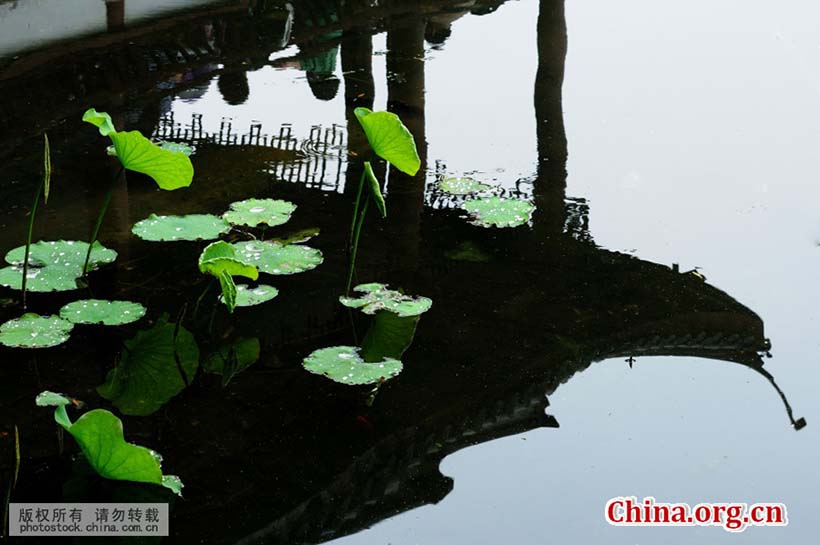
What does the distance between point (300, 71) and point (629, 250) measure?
3.03 meters

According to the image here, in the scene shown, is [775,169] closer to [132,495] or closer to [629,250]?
[629,250]

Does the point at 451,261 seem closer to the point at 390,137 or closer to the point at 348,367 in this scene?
the point at 390,137

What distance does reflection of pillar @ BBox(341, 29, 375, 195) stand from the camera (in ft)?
16.8

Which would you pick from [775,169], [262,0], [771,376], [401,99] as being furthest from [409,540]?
[262,0]

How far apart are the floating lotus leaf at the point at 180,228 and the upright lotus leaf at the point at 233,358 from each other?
2.33 feet

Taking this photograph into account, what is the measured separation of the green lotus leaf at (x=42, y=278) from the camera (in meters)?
3.77

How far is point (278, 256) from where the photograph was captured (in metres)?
4.01

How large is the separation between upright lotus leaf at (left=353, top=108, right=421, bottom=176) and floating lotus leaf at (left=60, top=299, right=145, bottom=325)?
0.97 meters

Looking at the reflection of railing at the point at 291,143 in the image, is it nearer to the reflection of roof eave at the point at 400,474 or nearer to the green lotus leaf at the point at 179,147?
the green lotus leaf at the point at 179,147

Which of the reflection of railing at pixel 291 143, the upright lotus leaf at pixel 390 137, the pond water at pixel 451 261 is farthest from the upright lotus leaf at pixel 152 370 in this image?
the reflection of railing at pixel 291 143

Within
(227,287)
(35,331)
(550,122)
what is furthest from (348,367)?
(550,122)

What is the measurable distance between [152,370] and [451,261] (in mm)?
1287

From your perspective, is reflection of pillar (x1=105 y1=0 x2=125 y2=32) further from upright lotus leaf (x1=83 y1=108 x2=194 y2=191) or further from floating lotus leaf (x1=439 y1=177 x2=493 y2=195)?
upright lotus leaf (x1=83 y1=108 x2=194 y2=191)

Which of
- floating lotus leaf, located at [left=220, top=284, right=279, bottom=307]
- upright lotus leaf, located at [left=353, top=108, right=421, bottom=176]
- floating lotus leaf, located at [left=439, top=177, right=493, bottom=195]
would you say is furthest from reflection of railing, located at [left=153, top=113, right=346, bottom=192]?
upright lotus leaf, located at [left=353, top=108, right=421, bottom=176]
